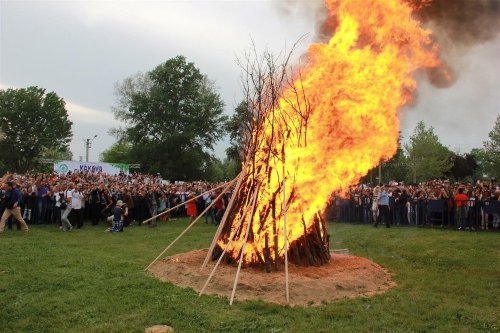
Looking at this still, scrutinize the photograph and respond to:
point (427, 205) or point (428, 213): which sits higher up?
point (427, 205)

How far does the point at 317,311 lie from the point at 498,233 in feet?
37.7

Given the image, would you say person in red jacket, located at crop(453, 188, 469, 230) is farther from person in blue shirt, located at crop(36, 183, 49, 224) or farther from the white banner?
the white banner

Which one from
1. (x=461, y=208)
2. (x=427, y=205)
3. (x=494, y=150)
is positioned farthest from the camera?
(x=494, y=150)

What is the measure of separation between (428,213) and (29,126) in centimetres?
4841

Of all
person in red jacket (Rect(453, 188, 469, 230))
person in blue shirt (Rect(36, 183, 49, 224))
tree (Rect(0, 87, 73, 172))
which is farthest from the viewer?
tree (Rect(0, 87, 73, 172))

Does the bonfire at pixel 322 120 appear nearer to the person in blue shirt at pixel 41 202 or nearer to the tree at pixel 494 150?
the person in blue shirt at pixel 41 202

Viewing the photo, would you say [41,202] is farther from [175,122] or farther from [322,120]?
[175,122]

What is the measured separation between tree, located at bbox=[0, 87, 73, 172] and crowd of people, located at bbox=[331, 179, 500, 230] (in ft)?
141

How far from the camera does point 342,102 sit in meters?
9.49

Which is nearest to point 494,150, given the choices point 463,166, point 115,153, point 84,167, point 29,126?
point 463,166

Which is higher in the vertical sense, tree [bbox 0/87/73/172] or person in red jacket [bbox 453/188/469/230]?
tree [bbox 0/87/73/172]

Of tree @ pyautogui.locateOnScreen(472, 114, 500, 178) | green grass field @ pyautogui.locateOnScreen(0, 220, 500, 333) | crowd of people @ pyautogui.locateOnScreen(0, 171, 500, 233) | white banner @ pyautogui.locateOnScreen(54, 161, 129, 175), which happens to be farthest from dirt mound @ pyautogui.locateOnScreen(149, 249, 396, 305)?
tree @ pyautogui.locateOnScreen(472, 114, 500, 178)

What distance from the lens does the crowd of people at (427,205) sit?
1713cm

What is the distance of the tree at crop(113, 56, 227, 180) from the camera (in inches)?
1940
